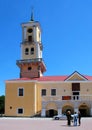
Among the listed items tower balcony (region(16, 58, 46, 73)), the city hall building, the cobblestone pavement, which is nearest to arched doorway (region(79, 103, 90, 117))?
the city hall building

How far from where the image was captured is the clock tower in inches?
2329

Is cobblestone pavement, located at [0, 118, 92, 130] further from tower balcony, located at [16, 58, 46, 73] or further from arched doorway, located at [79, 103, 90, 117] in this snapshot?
tower balcony, located at [16, 58, 46, 73]

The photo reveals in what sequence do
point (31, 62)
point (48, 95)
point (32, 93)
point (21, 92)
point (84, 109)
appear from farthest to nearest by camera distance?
point (31, 62), point (21, 92), point (48, 95), point (32, 93), point (84, 109)

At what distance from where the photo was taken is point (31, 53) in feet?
199

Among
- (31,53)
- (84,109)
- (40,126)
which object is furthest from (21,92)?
(40,126)

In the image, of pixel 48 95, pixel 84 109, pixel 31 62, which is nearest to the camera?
pixel 84 109

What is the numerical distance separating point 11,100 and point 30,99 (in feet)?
10.8

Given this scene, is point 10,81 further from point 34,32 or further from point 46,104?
point 34,32

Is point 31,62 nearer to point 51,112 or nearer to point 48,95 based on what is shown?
point 48,95

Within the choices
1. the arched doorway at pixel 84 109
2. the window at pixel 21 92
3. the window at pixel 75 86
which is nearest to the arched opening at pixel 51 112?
the arched doorway at pixel 84 109

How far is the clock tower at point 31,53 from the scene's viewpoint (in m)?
59.2

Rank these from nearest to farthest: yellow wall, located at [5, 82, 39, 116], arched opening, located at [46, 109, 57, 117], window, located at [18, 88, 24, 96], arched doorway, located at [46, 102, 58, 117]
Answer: arched doorway, located at [46, 102, 58, 117], arched opening, located at [46, 109, 57, 117], yellow wall, located at [5, 82, 39, 116], window, located at [18, 88, 24, 96]

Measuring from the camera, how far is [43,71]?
63.1m

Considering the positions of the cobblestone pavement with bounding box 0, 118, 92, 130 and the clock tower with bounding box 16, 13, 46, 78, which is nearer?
the cobblestone pavement with bounding box 0, 118, 92, 130
